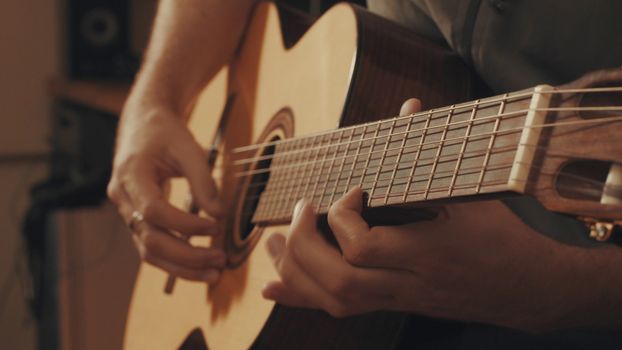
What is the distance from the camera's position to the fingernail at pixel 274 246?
29.7 inches

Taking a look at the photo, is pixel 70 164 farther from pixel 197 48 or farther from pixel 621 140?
pixel 621 140

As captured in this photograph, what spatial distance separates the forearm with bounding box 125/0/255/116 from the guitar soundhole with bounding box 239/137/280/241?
0.26 meters

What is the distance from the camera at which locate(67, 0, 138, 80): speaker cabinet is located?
2.62 m

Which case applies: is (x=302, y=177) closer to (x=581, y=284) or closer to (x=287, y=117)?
(x=287, y=117)

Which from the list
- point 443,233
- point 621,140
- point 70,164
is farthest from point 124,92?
point 621,140

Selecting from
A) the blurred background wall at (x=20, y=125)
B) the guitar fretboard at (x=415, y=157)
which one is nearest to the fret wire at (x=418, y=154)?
the guitar fretboard at (x=415, y=157)

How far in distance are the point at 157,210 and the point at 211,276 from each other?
13 centimetres

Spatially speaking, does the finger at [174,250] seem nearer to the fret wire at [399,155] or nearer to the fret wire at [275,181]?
the fret wire at [275,181]

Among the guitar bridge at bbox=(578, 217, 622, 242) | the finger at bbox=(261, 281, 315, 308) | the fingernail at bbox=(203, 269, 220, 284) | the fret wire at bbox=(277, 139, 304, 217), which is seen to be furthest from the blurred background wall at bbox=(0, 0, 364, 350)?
the guitar bridge at bbox=(578, 217, 622, 242)

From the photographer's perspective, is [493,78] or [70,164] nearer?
[493,78]

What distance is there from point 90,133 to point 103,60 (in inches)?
11.6

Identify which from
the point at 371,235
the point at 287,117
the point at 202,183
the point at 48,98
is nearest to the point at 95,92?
the point at 48,98

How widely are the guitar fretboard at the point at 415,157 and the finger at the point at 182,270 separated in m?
0.18

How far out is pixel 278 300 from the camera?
0.72 m
